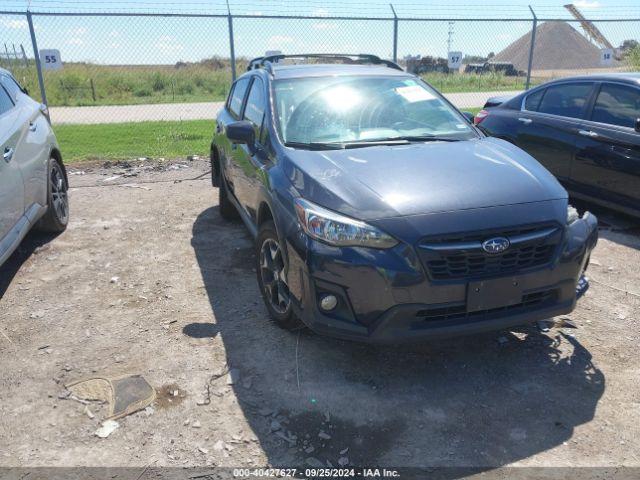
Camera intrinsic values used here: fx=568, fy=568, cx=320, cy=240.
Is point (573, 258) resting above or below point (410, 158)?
below

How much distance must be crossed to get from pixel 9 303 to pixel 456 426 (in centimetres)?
346

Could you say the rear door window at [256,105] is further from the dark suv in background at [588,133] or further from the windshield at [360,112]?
the dark suv in background at [588,133]

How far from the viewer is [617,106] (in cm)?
584

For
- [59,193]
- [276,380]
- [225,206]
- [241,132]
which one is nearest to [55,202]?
[59,193]

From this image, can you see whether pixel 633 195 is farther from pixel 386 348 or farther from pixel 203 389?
pixel 203 389

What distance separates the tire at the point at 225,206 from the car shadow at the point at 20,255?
1.73 metres

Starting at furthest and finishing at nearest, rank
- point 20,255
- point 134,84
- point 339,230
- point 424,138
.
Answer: point 134,84 → point 20,255 → point 424,138 → point 339,230

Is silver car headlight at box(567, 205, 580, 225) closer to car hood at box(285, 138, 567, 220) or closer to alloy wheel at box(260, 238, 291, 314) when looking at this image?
car hood at box(285, 138, 567, 220)

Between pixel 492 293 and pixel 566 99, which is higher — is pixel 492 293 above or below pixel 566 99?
below

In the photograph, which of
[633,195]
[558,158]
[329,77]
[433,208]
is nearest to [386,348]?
[433,208]

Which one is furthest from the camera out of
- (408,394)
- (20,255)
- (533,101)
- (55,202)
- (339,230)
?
(533,101)

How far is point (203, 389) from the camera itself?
10.7 ft

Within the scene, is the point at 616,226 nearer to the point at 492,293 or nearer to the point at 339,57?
the point at 339,57

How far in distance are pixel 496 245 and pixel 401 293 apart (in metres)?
0.55
